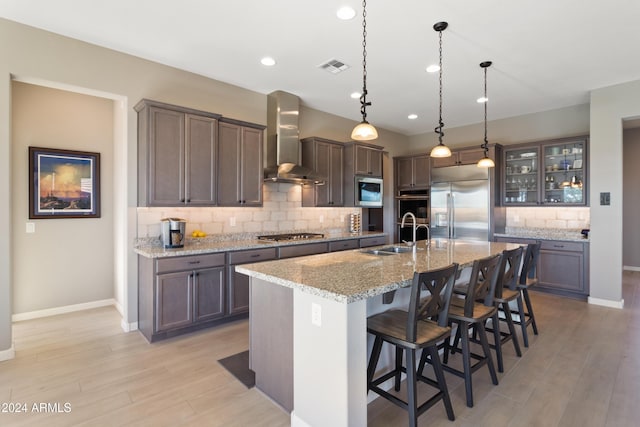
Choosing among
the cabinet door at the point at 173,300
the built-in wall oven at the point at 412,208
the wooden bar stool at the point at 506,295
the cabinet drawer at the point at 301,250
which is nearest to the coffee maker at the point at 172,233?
the cabinet door at the point at 173,300

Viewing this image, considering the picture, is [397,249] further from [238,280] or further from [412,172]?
[412,172]

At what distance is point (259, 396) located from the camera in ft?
7.67

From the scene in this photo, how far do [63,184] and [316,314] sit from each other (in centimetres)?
407

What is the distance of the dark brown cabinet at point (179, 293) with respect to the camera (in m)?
3.22

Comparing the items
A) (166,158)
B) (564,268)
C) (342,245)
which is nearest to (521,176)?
(564,268)

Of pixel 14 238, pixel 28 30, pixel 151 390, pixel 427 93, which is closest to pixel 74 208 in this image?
pixel 14 238

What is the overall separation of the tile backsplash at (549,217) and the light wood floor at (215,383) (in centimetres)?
220

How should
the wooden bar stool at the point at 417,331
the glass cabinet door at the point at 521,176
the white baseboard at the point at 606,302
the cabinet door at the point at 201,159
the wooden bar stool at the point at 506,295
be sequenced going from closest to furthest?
1. the wooden bar stool at the point at 417,331
2. the wooden bar stool at the point at 506,295
3. the cabinet door at the point at 201,159
4. the white baseboard at the point at 606,302
5. the glass cabinet door at the point at 521,176

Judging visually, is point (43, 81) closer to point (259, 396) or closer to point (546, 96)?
point (259, 396)

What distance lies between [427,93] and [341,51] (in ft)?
6.07

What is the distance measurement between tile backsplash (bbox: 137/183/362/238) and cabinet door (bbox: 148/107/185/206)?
37 centimetres

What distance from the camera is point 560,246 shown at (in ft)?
16.2

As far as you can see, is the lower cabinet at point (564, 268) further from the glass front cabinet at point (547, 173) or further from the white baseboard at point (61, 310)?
the white baseboard at point (61, 310)

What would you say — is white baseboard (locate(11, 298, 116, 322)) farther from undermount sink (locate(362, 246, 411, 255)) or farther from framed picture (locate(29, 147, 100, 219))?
undermount sink (locate(362, 246, 411, 255))
